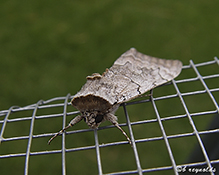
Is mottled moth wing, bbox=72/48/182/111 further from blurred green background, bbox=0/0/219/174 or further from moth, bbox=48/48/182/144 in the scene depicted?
blurred green background, bbox=0/0/219/174

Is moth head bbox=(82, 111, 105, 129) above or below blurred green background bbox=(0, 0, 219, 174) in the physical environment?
below

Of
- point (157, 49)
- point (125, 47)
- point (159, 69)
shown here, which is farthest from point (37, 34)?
point (159, 69)

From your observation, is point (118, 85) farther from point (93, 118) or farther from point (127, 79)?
point (93, 118)

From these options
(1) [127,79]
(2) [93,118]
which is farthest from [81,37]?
(2) [93,118]

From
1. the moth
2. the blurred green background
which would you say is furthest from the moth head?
the blurred green background

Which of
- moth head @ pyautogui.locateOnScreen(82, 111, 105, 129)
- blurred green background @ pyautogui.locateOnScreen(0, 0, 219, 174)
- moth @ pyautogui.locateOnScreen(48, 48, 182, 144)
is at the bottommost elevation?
moth head @ pyautogui.locateOnScreen(82, 111, 105, 129)

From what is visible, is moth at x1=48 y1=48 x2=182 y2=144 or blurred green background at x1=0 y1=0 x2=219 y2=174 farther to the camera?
blurred green background at x1=0 y1=0 x2=219 y2=174
